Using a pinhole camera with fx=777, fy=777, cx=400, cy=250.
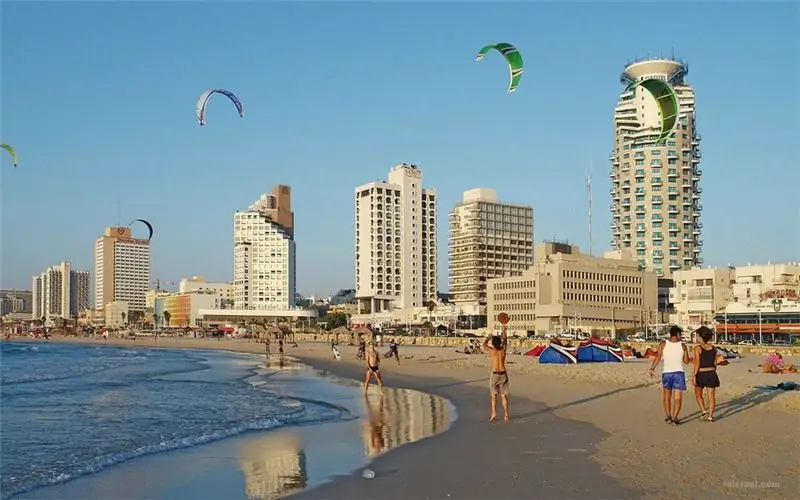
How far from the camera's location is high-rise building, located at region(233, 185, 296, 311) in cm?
17988

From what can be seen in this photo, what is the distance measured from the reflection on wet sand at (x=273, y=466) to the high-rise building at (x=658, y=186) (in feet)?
408

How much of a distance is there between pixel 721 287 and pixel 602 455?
4086 inches

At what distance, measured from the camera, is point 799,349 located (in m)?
55.0

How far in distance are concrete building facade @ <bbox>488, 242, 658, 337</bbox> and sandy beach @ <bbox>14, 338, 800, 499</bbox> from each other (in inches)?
3465

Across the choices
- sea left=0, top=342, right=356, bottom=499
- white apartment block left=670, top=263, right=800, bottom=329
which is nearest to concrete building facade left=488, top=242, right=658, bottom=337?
white apartment block left=670, top=263, right=800, bottom=329

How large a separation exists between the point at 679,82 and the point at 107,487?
14182 centimetres

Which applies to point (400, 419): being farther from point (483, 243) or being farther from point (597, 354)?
point (483, 243)

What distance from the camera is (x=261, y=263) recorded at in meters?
182

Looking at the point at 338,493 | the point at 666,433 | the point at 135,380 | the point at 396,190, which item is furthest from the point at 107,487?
the point at 396,190

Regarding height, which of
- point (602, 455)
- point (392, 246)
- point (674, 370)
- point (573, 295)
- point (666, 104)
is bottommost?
point (602, 455)

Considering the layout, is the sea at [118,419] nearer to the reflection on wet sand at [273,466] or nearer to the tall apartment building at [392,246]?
the reflection on wet sand at [273,466]

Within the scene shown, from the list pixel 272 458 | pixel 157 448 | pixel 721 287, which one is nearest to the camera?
pixel 272 458

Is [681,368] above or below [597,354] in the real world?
above

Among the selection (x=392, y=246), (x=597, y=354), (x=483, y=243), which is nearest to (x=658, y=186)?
(x=483, y=243)
